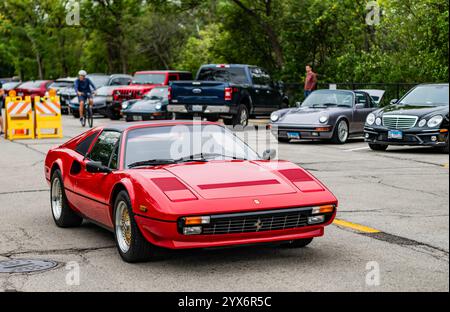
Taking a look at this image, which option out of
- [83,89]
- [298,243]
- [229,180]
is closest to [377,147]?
[83,89]

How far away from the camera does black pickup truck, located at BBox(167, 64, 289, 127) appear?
26094 mm

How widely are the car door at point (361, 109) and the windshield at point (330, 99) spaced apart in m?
0.22

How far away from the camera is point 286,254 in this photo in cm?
754

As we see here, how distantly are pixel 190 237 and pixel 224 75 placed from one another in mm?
21558

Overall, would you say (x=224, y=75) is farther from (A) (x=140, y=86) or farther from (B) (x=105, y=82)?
(B) (x=105, y=82)

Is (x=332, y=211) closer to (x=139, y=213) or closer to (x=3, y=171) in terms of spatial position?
(x=139, y=213)

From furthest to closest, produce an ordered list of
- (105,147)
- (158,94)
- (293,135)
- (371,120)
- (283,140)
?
1. (158,94)
2. (283,140)
3. (293,135)
4. (371,120)
5. (105,147)

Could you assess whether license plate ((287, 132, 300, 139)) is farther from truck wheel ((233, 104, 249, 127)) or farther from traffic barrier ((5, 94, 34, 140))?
traffic barrier ((5, 94, 34, 140))

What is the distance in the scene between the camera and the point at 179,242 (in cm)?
676

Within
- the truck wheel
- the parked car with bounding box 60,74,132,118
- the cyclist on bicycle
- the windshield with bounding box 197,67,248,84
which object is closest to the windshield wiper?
the truck wheel

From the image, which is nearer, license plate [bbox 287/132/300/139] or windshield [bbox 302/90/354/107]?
license plate [bbox 287/132/300/139]

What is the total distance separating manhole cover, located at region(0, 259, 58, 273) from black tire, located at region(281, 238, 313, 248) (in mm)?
2098
